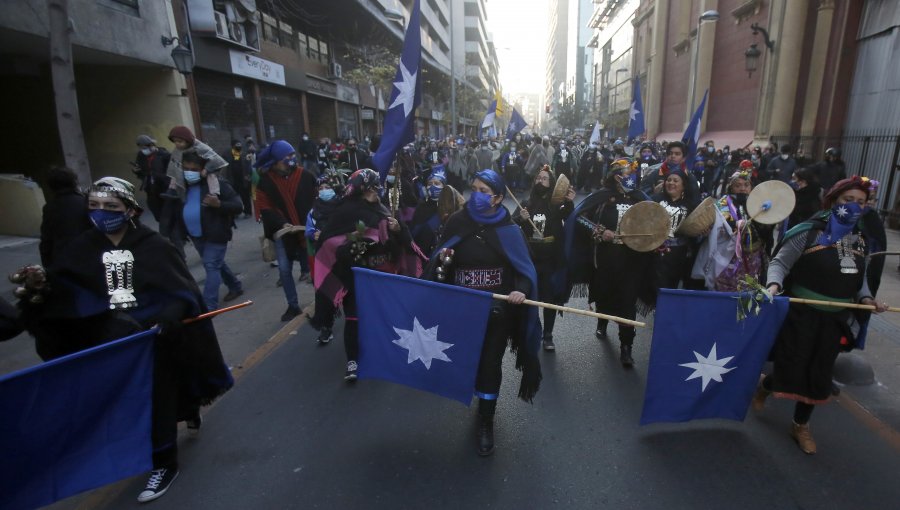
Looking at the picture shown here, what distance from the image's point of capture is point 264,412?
3.76 meters

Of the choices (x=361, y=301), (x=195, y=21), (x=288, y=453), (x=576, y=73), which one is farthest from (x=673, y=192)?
(x=576, y=73)

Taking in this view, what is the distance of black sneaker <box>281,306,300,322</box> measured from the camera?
5.73 metres

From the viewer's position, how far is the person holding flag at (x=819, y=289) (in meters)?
3.04

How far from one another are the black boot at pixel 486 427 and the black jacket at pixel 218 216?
12.9 feet

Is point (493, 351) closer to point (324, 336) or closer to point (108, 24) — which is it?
point (324, 336)

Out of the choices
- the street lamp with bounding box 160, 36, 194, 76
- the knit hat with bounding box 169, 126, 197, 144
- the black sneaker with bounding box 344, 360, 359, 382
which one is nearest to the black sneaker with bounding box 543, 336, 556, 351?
the black sneaker with bounding box 344, 360, 359, 382

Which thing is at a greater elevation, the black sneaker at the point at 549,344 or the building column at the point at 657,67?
the building column at the point at 657,67

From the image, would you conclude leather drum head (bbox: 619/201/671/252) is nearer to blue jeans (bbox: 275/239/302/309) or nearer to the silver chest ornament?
the silver chest ornament

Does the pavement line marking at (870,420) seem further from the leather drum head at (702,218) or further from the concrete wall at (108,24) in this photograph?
the concrete wall at (108,24)

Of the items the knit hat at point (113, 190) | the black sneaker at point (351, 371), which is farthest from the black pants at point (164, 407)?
the black sneaker at point (351, 371)

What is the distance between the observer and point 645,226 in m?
3.98

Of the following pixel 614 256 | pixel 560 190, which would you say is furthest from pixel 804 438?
pixel 560 190

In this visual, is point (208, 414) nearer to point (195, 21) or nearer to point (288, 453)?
point (288, 453)

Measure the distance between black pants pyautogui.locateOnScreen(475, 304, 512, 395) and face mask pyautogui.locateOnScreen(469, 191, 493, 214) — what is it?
0.67m
